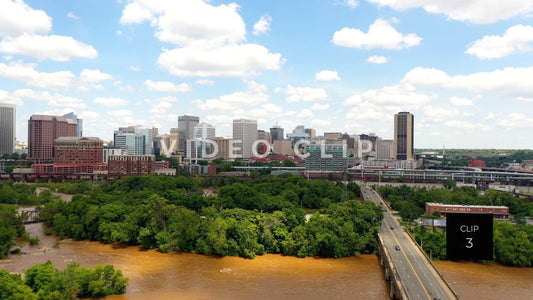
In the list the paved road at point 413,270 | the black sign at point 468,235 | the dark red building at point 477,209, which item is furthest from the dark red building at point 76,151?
the black sign at point 468,235

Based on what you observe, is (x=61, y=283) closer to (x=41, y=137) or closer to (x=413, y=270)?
(x=413, y=270)

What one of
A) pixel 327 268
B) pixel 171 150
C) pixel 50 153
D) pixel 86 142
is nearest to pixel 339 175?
pixel 86 142

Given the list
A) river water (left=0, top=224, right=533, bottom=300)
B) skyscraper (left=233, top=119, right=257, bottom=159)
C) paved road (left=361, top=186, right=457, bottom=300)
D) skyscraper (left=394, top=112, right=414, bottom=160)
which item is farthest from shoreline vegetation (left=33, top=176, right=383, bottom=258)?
skyscraper (left=233, top=119, right=257, bottom=159)

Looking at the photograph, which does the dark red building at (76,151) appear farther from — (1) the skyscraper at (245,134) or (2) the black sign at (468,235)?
(2) the black sign at (468,235)

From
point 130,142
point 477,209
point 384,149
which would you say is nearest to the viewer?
point 477,209

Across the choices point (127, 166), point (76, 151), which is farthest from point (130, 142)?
point (127, 166)

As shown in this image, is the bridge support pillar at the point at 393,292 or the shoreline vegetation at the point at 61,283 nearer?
the shoreline vegetation at the point at 61,283

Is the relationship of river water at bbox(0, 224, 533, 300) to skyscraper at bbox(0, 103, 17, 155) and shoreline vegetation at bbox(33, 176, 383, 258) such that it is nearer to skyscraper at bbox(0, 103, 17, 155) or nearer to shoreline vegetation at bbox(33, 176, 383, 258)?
shoreline vegetation at bbox(33, 176, 383, 258)
